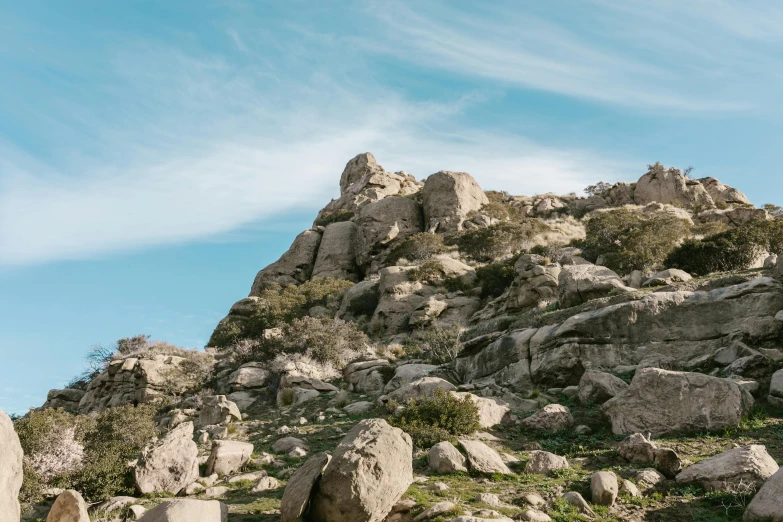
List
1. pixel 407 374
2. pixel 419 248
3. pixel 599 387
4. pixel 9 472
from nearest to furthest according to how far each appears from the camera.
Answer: pixel 9 472 < pixel 599 387 < pixel 407 374 < pixel 419 248

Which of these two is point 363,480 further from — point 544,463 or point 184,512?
point 544,463

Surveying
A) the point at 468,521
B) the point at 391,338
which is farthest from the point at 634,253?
the point at 468,521

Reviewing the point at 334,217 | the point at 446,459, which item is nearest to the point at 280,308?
the point at 334,217

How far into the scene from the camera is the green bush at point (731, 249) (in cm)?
2492

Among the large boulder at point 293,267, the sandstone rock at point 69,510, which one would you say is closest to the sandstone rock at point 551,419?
the sandstone rock at point 69,510

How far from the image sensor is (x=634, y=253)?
1105 inches

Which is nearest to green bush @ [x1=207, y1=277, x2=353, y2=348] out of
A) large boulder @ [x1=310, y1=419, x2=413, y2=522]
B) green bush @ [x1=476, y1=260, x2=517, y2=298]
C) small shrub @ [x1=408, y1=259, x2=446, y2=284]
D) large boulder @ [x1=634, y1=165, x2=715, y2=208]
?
small shrub @ [x1=408, y1=259, x2=446, y2=284]

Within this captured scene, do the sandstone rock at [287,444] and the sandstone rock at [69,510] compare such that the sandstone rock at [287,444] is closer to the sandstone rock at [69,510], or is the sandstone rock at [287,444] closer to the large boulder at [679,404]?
the sandstone rock at [69,510]

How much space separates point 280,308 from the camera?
35.2m

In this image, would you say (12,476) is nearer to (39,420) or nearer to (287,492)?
(287,492)

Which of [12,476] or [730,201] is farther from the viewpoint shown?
[730,201]

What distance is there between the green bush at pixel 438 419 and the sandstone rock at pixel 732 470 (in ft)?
15.9

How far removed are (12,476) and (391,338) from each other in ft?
73.6

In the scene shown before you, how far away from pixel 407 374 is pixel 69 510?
12.3 m
